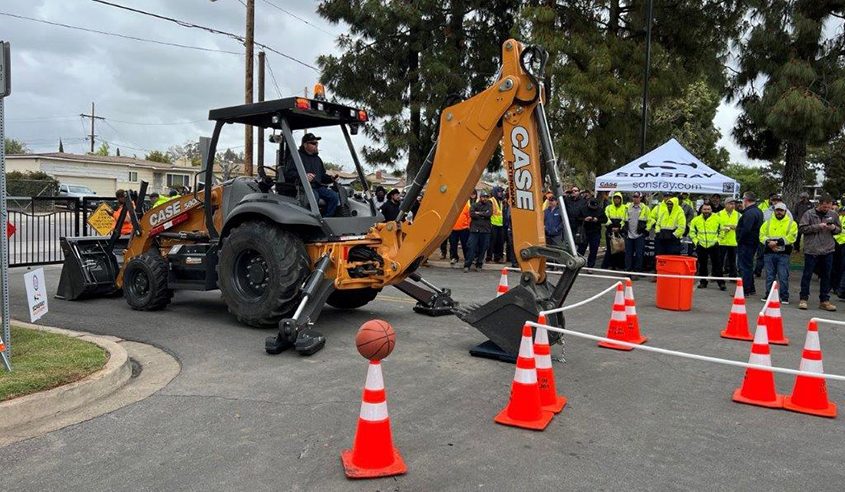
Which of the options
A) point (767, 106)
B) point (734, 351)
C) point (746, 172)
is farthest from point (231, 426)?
point (746, 172)

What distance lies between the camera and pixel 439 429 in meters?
4.46

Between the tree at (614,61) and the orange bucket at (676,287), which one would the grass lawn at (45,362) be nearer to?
the orange bucket at (676,287)

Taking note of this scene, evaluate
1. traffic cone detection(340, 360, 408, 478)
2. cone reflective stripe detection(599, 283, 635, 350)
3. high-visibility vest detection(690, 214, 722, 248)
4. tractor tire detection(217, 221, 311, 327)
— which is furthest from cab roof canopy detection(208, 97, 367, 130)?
high-visibility vest detection(690, 214, 722, 248)

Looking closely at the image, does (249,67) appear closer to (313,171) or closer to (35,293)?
(313,171)

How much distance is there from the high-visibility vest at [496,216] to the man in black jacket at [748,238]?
566 cm

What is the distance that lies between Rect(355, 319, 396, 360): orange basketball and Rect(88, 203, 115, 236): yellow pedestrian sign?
495 inches

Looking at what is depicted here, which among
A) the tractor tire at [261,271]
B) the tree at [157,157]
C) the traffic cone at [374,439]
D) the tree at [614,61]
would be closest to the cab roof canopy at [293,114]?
the tractor tire at [261,271]

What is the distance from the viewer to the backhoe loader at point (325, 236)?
19.9 feet

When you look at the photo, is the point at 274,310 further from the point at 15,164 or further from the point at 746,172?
the point at 746,172

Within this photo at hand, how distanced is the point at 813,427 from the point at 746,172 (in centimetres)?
8734

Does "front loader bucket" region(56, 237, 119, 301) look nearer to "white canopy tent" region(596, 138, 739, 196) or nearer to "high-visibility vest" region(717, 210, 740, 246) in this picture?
"white canopy tent" region(596, 138, 739, 196)

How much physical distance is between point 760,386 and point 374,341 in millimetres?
3509

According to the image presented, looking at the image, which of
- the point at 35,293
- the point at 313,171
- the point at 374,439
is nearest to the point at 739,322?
the point at 313,171

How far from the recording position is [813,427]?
15.4ft
